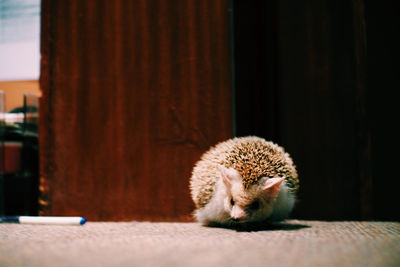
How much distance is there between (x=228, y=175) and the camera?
1510mm

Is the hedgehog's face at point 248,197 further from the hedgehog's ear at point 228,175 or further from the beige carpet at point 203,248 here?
the beige carpet at point 203,248

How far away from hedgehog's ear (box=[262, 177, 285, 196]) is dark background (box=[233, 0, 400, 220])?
43 cm

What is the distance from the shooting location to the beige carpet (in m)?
0.85

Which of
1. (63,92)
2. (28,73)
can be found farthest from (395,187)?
(28,73)

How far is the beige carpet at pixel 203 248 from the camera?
0.85 meters

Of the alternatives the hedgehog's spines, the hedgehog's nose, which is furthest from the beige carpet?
the hedgehog's spines

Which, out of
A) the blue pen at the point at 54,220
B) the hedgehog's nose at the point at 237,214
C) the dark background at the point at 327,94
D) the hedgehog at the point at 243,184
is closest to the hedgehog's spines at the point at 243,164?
the hedgehog at the point at 243,184

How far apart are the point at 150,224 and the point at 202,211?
285 millimetres

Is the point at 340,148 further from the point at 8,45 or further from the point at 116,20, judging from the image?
the point at 8,45

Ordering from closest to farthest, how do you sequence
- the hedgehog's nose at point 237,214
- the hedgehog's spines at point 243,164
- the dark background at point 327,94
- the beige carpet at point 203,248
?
the beige carpet at point 203,248
the hedgehog's nose at point 237,214
the hedgehog's spines at point 243,164
the dark background at point 327,94

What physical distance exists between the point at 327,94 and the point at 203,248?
1.29 m

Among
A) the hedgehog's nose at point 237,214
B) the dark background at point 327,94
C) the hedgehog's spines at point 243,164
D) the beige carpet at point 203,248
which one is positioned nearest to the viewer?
the beige carpet at point 203,248

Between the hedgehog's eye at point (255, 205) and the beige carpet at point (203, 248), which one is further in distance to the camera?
the hedgehog's eye at point (255, 205)

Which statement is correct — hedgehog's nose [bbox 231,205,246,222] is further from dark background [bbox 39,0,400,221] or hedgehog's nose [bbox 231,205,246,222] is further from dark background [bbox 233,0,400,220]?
dark background [bbox 233,0,400,220]
